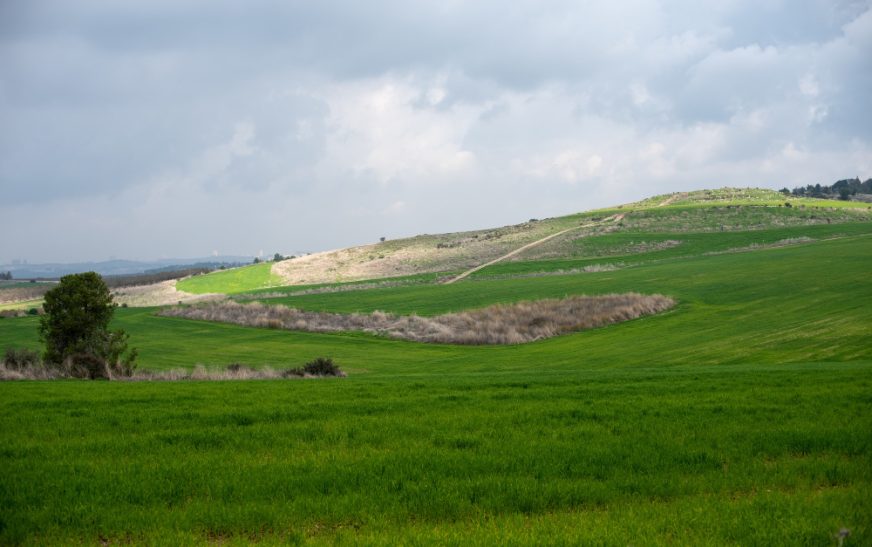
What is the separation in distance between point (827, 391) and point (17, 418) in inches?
642

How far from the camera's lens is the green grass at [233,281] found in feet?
301

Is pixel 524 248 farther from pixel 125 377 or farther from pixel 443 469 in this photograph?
pixel 443 469

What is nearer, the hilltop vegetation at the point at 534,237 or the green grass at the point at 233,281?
the green grass at the point at 233,281

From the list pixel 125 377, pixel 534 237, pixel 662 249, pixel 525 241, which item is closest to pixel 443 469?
pixel 125 377

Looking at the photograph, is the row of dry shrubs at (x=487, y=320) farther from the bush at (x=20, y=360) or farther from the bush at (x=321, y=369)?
the bush at (x=20, y=360)

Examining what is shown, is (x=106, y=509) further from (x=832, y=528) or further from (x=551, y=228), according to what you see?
(x=551, y=228)

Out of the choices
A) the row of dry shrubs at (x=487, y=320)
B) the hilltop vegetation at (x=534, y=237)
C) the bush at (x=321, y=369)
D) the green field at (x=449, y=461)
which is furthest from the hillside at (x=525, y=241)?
the green field at (x=449, y=461)

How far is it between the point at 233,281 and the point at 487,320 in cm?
6095

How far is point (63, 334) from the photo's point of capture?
2553 cm

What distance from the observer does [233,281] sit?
9925 centimetres

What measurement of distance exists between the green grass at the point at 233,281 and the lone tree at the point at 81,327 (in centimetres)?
6284

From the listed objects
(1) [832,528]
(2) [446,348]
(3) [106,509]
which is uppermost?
(3) [106,509]

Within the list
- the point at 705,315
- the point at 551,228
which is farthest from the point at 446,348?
the point at 551,228

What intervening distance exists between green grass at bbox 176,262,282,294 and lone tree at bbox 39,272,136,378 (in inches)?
2474
